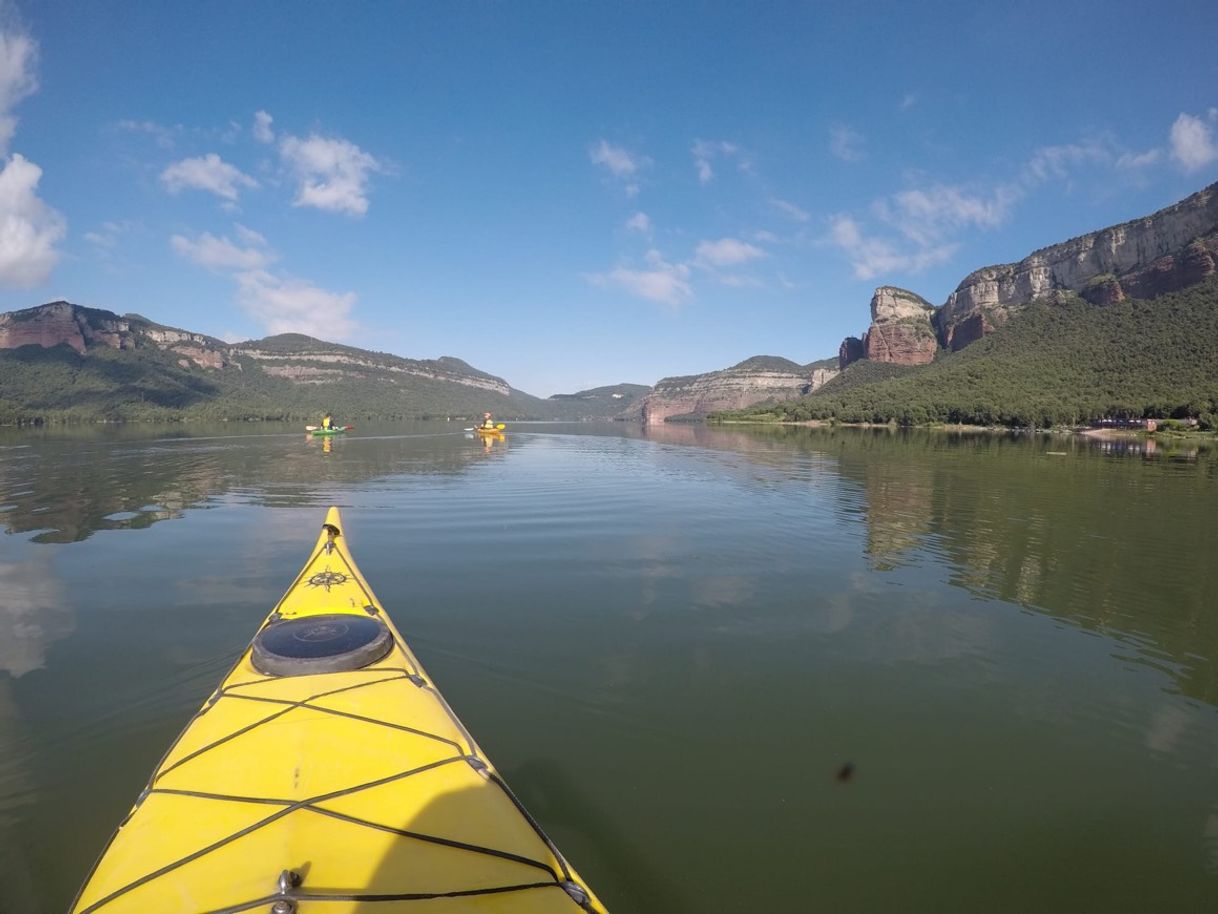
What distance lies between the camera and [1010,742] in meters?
6.59

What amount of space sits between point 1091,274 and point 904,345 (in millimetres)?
51371

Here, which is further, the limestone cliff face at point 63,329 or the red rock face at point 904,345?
the red rock face at point 904,345

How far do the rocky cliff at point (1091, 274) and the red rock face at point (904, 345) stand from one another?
0.30 metres

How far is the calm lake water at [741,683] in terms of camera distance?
482cm

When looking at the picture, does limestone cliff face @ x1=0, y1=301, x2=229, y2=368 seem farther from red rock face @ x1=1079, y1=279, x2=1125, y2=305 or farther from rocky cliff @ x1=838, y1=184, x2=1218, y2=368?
red rock face @ x1=1079, y1=279, x2=1125, y2=305

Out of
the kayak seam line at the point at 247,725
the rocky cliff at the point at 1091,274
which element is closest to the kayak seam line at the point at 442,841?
the kayak seam line at the point at 247,725

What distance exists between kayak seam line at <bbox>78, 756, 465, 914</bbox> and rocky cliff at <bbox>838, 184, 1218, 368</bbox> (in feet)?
563

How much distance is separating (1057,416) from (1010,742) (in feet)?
333

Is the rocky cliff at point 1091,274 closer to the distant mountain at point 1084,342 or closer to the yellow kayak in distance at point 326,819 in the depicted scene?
the distant mountain at point 1084,342

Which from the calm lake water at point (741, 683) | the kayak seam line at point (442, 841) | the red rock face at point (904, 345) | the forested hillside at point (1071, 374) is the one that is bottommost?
the calm lake water at point (741, 683)

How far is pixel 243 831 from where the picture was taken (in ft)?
11.5

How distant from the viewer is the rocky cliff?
126 m

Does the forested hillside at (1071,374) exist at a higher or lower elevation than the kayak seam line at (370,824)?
higher

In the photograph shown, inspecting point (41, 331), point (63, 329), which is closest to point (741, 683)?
point (63, 329)
